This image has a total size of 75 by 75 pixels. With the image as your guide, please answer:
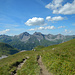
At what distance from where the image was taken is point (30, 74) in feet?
43.2

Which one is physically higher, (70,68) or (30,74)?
(70,68)

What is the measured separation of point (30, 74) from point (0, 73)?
777 centimetres

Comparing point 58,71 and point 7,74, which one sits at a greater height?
point 58,71

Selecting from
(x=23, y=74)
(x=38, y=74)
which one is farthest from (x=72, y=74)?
(x=23, y=74)

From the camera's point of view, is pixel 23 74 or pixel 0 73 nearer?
pixel 23 74

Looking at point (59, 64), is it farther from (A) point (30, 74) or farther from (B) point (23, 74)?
(B) point (23, 74)

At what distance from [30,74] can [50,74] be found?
3.72 m

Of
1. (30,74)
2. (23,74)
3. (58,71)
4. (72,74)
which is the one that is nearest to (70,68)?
(72,74)

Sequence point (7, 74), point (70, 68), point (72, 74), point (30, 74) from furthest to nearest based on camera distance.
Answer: point (7, 74)
point (30, 74)
point (70, 68)
point (72, 74)

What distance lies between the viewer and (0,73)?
16.0 m

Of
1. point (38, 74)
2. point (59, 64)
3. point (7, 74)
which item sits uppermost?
point (59, 64)

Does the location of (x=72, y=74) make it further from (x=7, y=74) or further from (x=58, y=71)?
(x=7, y=74)

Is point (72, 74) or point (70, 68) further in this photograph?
point (70, 68)

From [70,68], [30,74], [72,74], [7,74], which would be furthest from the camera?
[7,74]
